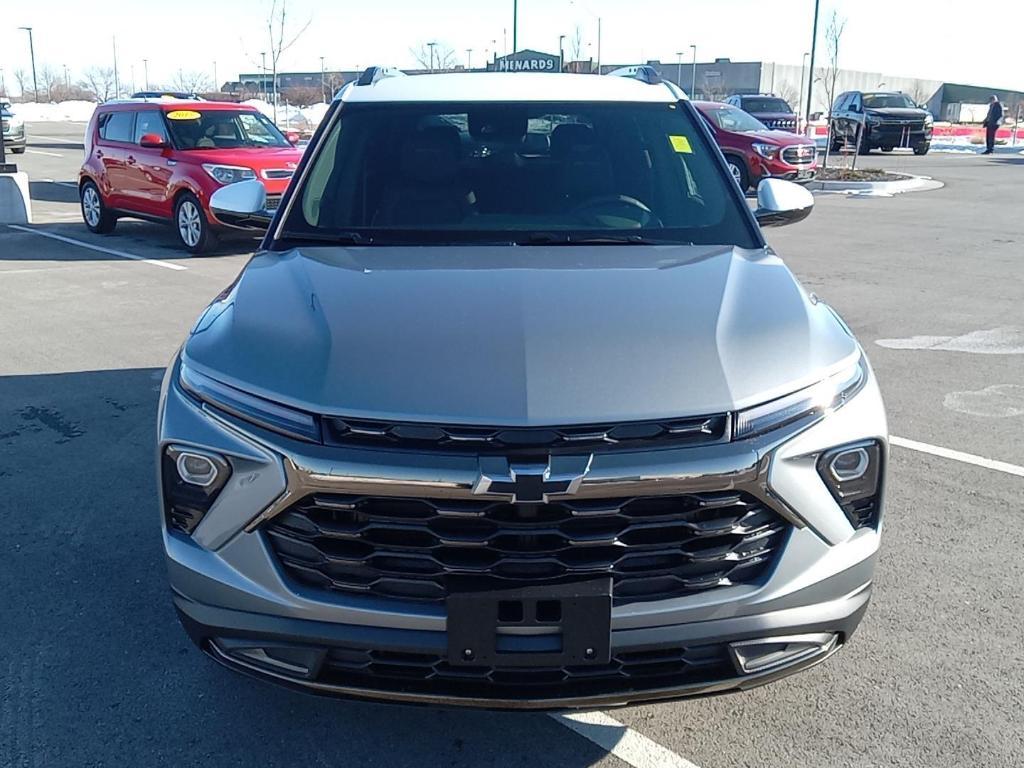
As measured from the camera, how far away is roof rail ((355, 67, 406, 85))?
4363mm

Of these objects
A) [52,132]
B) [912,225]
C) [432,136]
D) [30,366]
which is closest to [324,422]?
[432,136]

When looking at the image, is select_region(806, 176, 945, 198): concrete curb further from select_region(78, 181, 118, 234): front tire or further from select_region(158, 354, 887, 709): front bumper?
select_region(158, 354, 887, 709): front bumper

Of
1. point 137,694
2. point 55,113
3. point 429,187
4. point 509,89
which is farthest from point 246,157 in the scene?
point 55,113

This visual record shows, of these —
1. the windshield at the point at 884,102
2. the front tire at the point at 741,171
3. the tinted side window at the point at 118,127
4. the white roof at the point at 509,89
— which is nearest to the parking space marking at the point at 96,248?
the tinted side window at the point at 118,127

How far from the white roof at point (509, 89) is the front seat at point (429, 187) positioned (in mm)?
214

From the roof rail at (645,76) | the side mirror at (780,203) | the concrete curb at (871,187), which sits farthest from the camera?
the concrete curb at (871,187)

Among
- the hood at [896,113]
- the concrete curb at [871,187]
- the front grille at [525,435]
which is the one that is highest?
the hood at [896,113]

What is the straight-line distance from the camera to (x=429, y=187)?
375 cm

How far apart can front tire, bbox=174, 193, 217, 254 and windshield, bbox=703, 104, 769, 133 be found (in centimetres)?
1130

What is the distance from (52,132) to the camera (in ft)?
131

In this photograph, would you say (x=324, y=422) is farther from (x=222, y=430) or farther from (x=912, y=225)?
(x=912, y=225)

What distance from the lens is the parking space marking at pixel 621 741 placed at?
262cm

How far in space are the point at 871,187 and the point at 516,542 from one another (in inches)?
725

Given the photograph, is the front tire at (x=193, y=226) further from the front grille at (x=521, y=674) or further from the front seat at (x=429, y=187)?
the front grille at (x=521, y=674)
